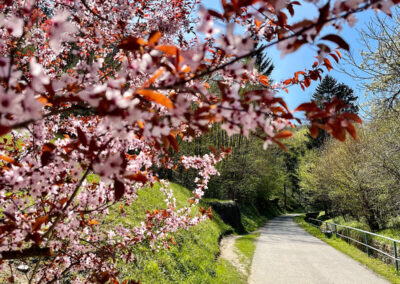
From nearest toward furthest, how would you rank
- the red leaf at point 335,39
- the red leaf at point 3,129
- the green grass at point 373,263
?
the red leaf at point 3,129
the red leaf at point 335,39
the green grass at point 373,263

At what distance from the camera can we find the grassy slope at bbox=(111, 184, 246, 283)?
15.9 feet

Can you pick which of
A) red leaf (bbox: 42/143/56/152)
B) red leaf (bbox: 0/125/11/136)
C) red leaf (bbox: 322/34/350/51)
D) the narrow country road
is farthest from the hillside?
red leaf (bbox: 322/34/350/51)

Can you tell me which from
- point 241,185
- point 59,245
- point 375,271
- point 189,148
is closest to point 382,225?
point 375,271

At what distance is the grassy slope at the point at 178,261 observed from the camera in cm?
484

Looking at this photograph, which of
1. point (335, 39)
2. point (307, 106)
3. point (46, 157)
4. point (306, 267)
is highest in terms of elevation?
point (335, 39)

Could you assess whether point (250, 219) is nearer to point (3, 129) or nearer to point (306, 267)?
point (306, 267)

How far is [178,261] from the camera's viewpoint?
606 cm

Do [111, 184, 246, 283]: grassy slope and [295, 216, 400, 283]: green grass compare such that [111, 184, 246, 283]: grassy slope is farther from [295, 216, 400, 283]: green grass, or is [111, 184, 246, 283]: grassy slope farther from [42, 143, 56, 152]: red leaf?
[295, 216, 400, 283]: green grass

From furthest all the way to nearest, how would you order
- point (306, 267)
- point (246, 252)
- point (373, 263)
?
point (246, 252)
point (373, 263)
point (306, 267)

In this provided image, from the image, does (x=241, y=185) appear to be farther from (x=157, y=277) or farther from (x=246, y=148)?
(x=157, y=277)

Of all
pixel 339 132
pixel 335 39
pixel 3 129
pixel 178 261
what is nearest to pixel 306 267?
pixel 178 261

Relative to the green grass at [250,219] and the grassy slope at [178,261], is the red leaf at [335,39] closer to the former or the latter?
the grassy slope at [178,261]

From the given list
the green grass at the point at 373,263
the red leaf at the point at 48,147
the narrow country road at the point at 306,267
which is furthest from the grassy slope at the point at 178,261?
the green grass at the point at 373,263

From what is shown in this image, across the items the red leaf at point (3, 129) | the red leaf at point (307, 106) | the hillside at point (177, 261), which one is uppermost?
the red leaf at point (307, 106)
